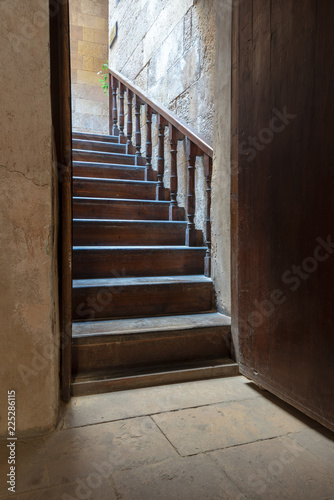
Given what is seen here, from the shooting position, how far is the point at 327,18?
4.16ft

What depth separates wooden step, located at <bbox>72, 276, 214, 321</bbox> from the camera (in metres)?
1.97

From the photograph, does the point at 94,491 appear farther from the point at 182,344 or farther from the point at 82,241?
the point at 82,241

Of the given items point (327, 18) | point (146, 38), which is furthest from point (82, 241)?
point (146, 38)

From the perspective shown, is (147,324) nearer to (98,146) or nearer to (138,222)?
(138,222)

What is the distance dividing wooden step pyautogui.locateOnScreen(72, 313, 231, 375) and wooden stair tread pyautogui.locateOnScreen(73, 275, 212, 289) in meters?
0.20

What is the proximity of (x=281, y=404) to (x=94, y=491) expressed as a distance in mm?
891

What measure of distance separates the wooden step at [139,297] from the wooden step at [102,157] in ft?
5.31

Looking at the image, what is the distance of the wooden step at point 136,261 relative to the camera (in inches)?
86.8

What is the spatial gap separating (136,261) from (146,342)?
25.8 inches

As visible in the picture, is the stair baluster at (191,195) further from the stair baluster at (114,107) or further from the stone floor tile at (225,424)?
the stair baluster at (114,107)

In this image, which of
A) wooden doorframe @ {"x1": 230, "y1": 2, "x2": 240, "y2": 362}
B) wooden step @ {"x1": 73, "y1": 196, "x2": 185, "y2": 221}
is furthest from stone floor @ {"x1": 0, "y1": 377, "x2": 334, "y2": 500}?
wooden step @ {"x1": 73, "y1": 196, "x2": 185, "y2": 221}

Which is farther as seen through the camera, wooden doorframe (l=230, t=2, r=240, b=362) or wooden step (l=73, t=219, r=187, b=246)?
wooden step (l=73, t=219, r=187, b=246)

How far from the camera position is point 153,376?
5.67ft

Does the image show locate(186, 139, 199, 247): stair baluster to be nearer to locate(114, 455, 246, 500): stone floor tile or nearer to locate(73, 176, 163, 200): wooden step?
locate(73, 176, 163, 200): wooden step
